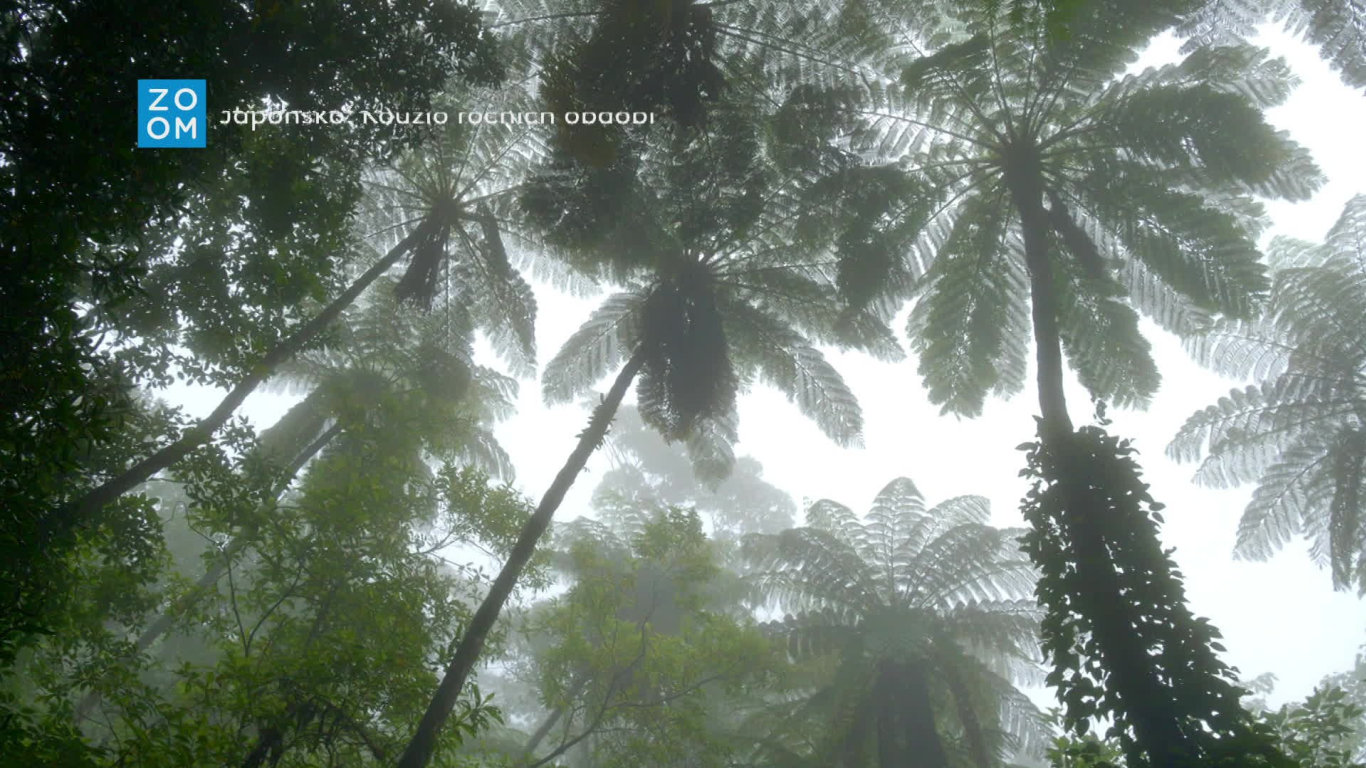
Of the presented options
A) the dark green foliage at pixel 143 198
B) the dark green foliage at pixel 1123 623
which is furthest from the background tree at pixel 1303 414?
the dark green foliage at pixel 143 198

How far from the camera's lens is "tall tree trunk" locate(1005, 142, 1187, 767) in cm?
457

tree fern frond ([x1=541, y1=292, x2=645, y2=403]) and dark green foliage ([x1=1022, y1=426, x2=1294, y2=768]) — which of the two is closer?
dark green foliage ([x1=1022, y1=426, x2=1294, y2=768])

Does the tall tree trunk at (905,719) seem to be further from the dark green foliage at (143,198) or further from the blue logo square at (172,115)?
the blue logo square at (172,115)

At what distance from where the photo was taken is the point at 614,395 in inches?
332

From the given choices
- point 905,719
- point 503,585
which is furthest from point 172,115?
point 905,719

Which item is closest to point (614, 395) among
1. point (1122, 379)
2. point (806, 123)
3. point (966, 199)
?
point (806, 123)

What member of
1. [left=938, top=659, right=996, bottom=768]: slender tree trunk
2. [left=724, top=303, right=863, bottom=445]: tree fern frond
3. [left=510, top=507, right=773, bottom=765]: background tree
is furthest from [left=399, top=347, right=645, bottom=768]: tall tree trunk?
[left=938, top=659, right=996, bottom=768]: slender tree trunk

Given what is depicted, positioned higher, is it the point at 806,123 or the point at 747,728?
the point at 806,123

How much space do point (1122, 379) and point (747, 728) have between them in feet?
29.2

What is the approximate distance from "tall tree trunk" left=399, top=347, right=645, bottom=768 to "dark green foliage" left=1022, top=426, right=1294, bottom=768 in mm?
4349

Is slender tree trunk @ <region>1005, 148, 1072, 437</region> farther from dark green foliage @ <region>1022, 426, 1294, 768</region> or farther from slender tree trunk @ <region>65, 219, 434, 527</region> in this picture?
slender tree trunk @ <region>65, 219, 434, 527</region>

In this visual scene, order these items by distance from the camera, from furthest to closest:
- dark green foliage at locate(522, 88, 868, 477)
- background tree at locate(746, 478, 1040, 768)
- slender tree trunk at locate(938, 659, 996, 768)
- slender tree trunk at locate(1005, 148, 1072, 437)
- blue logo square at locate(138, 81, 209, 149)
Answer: background tree at locate(746, 478, 1040, 768) → slender tree trunk at locate(938, 659, 996, 768) → dark green foliage at locate(522, 88, 868, 477) → slender tree trunk at locate(1005, 148, 1072, 437) → blue logo square at locate(138, 81, 209, 149)

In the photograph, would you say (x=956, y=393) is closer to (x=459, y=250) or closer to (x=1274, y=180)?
(x=1274, y=180)

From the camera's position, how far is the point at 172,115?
4.54m
